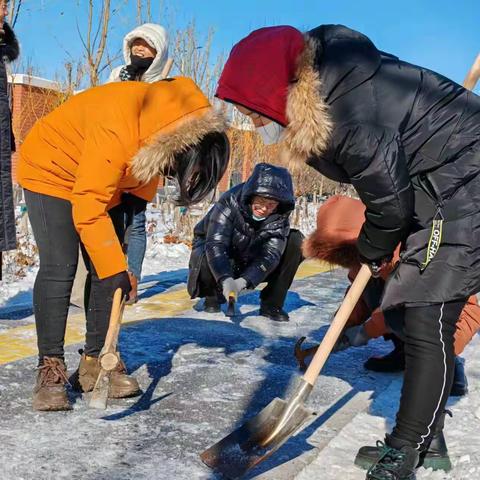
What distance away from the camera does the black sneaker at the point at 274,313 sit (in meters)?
4.90

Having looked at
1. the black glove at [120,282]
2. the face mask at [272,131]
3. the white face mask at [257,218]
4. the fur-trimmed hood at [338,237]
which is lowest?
the white face mask at [257,218]

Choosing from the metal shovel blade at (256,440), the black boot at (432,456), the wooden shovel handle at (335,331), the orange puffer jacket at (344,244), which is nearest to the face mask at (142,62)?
the orange puffer jacket at (344,244)

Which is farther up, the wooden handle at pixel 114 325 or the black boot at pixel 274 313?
the wooden handle at pixel 114 325

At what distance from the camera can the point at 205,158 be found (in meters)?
2.80

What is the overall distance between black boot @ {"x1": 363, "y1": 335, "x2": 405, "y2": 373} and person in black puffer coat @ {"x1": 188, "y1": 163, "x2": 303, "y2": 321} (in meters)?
1.14

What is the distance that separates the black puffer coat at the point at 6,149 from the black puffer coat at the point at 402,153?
6.35ft

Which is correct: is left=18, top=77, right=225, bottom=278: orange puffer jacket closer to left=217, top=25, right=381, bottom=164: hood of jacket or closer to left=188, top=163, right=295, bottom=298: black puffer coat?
left=217, top=25, right=381, bottom=164: hood of jacket

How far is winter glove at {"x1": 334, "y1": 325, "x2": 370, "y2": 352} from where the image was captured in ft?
10.9

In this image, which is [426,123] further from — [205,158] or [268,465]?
[268,465]

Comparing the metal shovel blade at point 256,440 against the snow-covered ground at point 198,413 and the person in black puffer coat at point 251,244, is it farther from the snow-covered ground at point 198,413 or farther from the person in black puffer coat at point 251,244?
the person in black puffer coat at point 251,244

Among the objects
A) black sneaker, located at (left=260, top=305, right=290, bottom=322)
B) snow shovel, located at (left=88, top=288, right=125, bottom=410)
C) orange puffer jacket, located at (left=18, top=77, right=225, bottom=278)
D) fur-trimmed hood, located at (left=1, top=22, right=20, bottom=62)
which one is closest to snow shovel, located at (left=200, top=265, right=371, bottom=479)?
snow shovel, located at (left=88, top=288, right=125, bottom=410)

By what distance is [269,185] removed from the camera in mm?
4570

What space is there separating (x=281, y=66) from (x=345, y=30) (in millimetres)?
297

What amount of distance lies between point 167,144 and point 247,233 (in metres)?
2.25
